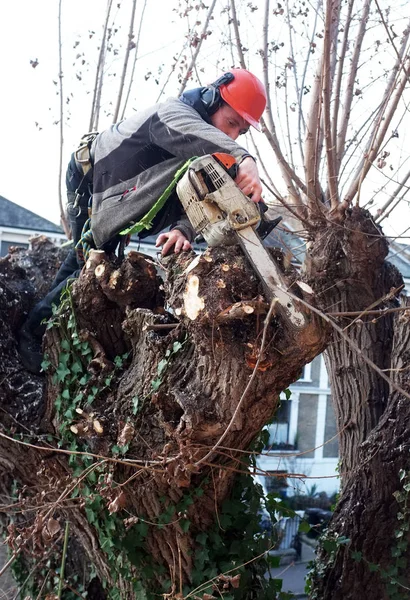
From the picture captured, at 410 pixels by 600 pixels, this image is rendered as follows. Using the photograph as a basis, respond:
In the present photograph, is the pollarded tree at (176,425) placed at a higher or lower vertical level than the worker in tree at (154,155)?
lower

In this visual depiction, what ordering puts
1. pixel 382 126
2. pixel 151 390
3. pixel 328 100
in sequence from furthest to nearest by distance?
pixel 382 126 < pixel 328 100 < pixel 151 390

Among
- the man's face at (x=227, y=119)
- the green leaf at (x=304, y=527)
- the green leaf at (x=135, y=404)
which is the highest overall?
the man's face at (x=227, y=119)

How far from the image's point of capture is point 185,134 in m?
3.00

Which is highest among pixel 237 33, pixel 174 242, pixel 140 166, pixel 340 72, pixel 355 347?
pixel 237 33

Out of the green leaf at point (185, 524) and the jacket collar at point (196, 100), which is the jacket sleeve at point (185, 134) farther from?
the green leaf at point (185, 524)

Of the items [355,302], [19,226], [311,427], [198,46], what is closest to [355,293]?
[355,302]

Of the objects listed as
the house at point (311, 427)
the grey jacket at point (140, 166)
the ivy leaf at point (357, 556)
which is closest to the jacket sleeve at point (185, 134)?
the grey jacket at point (140, 166)

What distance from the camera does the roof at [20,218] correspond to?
15.1m

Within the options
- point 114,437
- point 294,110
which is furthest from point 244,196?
point 294,110

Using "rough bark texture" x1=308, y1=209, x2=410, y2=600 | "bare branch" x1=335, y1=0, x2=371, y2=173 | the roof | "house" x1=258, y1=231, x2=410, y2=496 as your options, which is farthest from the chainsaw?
"house" x1=258, y1=231, x2=410, y2=496

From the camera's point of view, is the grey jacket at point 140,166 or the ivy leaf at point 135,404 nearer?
the ivy leaf at point 135,404

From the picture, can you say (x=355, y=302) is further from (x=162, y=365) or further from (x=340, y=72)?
(x=162, y=365)

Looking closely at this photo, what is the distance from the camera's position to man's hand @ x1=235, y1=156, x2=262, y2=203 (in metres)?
2.76

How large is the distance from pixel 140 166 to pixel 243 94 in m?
0.62
